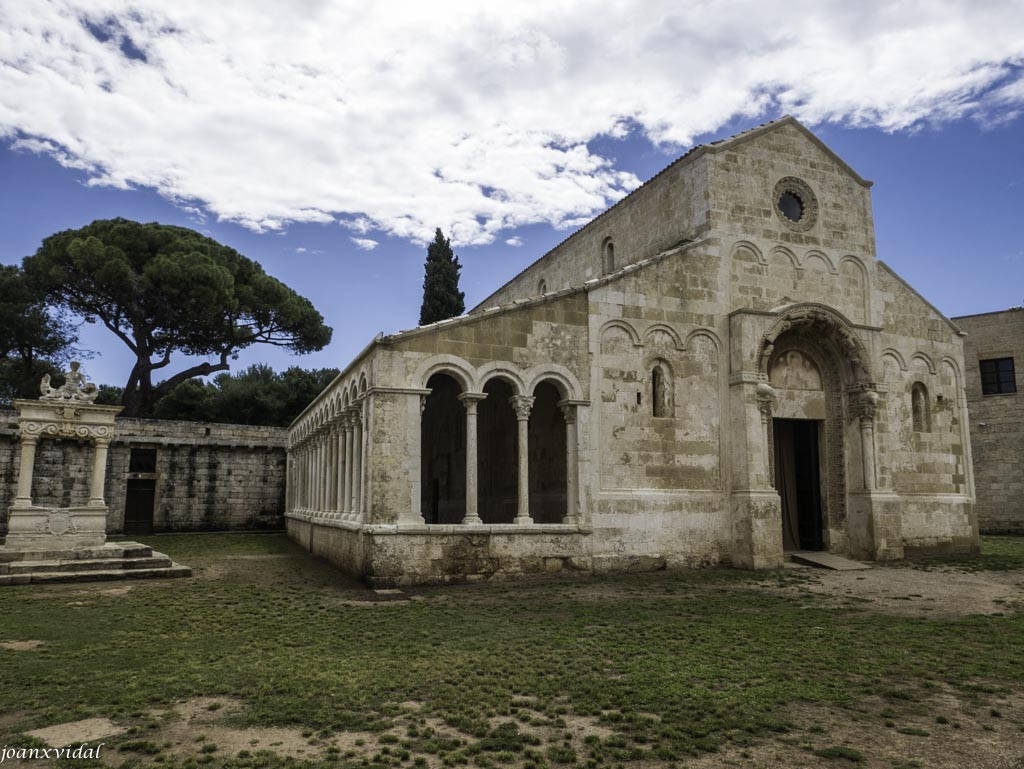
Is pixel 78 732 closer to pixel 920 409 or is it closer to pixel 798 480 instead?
pixel 798 480

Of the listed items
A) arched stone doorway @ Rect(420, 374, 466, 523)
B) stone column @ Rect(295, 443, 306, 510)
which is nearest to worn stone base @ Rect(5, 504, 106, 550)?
stone column @ Rect(295, 443, 306, 510)

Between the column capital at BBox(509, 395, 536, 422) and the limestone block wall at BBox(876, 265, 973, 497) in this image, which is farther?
the limestone block wall at BBox(876, 265, 973, 497)

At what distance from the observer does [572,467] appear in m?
15.6

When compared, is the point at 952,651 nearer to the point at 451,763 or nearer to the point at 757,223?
the point at 451,763

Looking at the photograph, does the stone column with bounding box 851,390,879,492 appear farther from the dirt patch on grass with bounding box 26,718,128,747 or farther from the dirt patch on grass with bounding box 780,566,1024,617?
the dirt patch on grass with bounding box 26,718,128,747

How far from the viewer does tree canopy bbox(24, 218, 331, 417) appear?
3584cm

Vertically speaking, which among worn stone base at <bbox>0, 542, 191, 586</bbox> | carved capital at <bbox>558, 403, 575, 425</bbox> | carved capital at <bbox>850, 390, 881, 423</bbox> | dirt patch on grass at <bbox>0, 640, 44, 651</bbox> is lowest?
dirt patch on grass at <bbox>0, 640, 44, 651</bbox>

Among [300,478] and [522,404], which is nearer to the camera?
Answer: [522,404]

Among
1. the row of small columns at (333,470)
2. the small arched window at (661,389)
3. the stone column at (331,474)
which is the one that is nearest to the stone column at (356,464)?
the row of small columns at (333,470)

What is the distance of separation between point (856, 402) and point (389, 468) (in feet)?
39.0

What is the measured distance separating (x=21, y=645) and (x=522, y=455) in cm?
919

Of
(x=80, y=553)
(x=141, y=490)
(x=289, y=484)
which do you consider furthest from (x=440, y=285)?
(x=80, y=553)

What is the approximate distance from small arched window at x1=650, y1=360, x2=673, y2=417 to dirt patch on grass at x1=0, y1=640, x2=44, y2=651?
1219 cm

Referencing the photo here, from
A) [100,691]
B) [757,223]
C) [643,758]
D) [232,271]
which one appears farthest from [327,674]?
[232,271]
